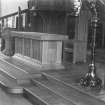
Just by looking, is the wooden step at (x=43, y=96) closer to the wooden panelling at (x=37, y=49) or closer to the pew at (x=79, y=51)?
the wooden panelling at (x=37, y=49)

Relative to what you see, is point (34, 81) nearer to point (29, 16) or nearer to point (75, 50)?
point (75, 50)

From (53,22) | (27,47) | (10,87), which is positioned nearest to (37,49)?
(27,47)

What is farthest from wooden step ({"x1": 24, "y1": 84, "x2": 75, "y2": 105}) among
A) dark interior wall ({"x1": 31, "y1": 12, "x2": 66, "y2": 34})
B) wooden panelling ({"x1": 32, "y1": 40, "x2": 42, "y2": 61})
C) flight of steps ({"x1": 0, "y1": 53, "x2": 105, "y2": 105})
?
dark interior wall ({"x1": 31, "y1": 12, "x2": 66, "y2": 34})

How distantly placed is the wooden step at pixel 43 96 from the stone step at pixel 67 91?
62 millimetres

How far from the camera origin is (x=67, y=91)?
3.95 meters

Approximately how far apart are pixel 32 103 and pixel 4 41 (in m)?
5.59

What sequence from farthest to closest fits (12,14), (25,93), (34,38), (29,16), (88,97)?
(12,14), (29,16), (34,38), (25,93), (88,97)

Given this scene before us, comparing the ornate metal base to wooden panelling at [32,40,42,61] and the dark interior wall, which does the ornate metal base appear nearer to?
wooden panelling at [32,40,42,61]

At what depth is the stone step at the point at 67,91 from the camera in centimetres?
339

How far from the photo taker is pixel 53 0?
Result: 25.3 feet

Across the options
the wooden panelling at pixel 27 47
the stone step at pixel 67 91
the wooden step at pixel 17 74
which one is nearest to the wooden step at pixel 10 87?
the wooden step at pixel 17 74

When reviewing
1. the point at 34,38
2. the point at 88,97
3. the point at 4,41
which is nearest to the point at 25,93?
the point at 88,97

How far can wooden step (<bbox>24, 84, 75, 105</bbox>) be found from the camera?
3551 millimetres

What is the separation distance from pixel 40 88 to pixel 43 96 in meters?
0.50
